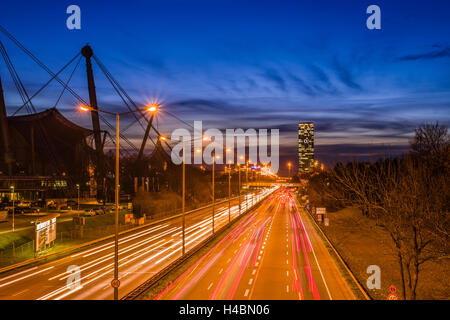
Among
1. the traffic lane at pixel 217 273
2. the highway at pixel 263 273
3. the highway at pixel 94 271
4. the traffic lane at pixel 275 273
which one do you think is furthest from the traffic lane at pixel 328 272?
the highway at pixel 94 271

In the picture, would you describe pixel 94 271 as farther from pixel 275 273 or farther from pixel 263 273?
pixel 275 273

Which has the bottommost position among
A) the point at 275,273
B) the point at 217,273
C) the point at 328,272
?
the point at 328,272

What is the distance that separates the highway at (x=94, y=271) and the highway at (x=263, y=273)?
2944 millimetres

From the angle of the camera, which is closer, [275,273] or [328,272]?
[275,273]

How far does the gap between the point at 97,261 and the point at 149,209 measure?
31.9 m

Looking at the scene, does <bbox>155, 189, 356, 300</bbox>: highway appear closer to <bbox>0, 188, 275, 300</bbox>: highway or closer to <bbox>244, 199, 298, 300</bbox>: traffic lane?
<bbox>244, 199, 298, 300</bbox>: traffic lane

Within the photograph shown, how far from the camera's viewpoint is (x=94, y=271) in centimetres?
2406

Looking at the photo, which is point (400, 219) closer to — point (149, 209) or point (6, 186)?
point (149, 209)

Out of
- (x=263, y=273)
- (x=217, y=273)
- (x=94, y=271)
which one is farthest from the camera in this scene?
(x=94, y=271)

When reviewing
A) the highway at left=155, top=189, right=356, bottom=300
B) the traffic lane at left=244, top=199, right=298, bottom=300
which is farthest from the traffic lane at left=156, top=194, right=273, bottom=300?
the traffic lane at left=244, top=199, right=298, bottom=300

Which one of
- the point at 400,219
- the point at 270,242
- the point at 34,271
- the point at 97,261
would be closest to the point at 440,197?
the point at 400,219

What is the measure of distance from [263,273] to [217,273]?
289 cm

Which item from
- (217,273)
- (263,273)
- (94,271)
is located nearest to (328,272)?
(263,273)

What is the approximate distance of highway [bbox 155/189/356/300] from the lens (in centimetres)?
1856
